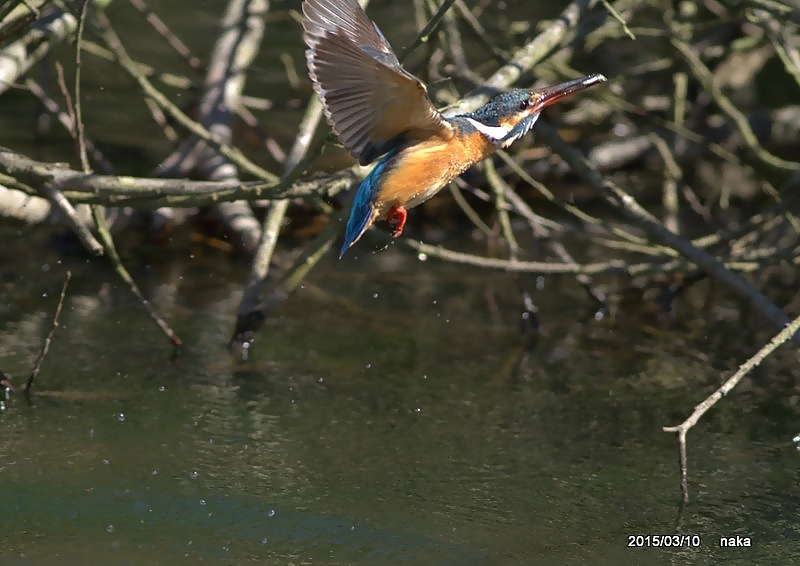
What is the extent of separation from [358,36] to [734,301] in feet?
8.84

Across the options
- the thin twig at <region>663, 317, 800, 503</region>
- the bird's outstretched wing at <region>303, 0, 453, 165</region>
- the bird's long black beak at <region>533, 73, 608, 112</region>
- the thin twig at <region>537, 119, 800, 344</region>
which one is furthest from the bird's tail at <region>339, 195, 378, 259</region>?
the thin twig at <region>537, 119, 800, 344</region>

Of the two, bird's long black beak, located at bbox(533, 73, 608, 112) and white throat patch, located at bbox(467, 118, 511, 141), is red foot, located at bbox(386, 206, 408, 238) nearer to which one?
white throat patch, located at bbox(467, 118, 511, 141)

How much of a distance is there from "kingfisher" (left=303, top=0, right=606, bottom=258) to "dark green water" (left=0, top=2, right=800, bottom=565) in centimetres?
70

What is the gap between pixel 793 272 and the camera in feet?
16.7

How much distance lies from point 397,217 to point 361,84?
20.5 inches

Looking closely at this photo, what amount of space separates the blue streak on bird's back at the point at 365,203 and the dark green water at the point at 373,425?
639 millimetres

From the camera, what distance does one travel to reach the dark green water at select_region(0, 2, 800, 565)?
2.75 meters

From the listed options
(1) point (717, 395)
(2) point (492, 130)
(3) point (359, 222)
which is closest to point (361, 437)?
(3) point (359, 222)

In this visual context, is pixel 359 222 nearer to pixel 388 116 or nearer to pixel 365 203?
pixel 365 203

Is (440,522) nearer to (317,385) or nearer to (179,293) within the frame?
(317,385)

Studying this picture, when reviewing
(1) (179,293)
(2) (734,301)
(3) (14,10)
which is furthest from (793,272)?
(3) (14,10)

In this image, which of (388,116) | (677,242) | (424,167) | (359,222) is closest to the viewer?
(388,116)

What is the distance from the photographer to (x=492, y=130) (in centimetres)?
305

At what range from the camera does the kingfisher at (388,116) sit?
262 centimetres
